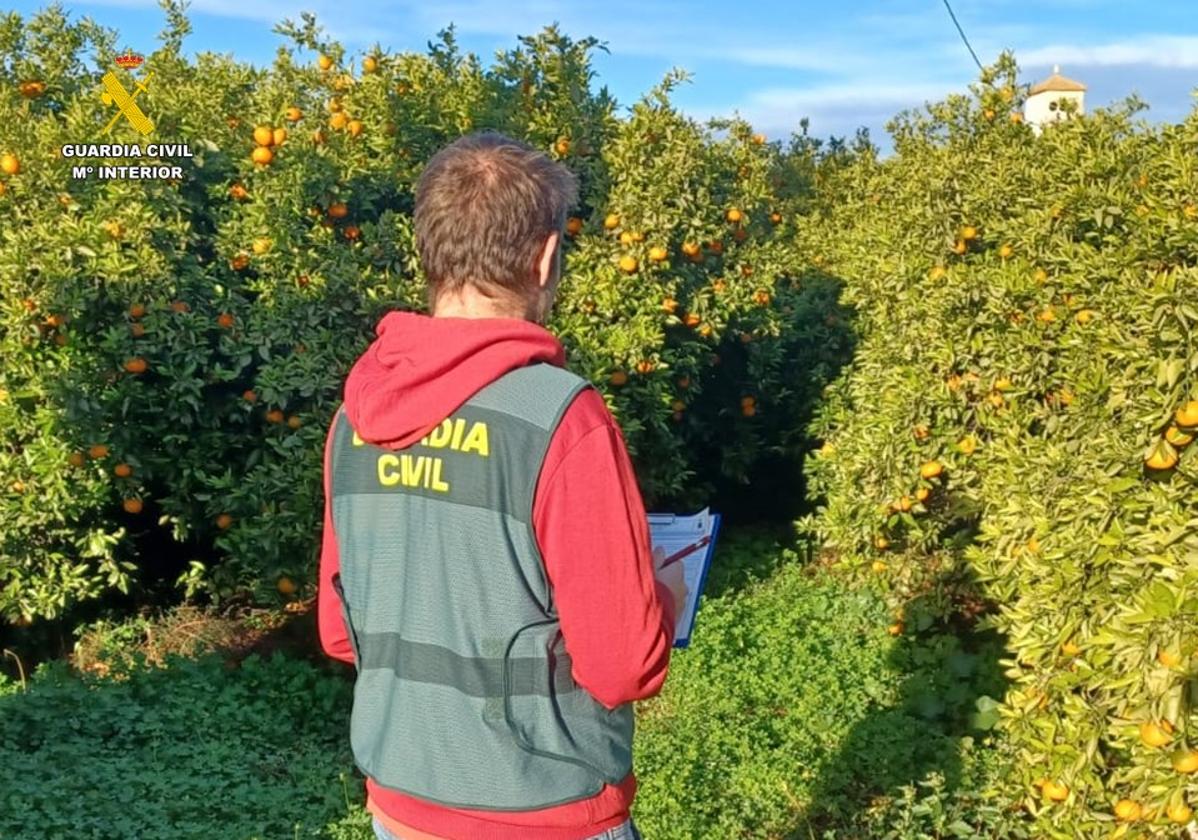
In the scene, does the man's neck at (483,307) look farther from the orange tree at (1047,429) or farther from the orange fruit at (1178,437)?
the orange fruit at (1178,437)

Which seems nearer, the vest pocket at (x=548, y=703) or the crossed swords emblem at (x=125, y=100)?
the vest pocket at (x=548, y=703)

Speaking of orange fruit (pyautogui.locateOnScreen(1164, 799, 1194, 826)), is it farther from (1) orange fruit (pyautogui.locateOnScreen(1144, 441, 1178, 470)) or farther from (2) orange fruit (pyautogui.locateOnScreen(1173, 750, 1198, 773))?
(1) orange fruit (pyautogui.locateOnScreen(1144, 441, 1178, 470))

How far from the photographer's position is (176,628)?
17.6 ft

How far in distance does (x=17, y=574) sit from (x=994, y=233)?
4460mm

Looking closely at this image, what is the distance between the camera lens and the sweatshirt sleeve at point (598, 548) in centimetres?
146

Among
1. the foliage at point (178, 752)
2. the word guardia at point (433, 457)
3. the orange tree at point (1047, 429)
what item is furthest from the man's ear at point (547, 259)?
the foliage at point (178, 752)

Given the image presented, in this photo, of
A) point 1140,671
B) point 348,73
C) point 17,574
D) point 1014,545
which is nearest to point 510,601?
point 1140,671

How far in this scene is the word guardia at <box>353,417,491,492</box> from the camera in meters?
1.53

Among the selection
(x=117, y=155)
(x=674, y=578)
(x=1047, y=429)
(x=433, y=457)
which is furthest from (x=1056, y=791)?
(x=117, y=155)

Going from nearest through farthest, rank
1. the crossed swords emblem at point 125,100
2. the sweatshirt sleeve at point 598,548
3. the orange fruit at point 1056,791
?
the sweatshirt sleeve at point 598,548, the orange fruit at point 1056,791, the crossed swords emblem at point 125,100

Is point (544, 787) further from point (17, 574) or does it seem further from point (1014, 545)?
point (17, 574)

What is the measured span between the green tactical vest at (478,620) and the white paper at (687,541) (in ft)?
0.76

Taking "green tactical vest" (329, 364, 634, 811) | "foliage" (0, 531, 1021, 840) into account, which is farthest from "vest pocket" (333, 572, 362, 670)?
"foliage" (0, 531, 1021, 840)

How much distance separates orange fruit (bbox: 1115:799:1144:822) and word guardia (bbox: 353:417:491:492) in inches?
78.3
